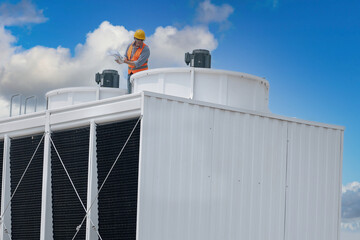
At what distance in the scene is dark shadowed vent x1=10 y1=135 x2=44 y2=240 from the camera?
12891 millimetres

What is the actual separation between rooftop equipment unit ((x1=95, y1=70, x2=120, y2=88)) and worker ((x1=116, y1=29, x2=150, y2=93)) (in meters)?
0.72

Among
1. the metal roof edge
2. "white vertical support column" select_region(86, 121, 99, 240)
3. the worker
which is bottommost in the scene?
"white vertical support column" select_region(86, 121, 99, 240)

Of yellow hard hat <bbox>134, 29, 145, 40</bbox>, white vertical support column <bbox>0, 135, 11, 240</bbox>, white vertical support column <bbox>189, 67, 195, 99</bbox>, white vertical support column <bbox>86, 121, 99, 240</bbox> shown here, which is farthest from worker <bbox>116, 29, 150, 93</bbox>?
white vertical support column <bbox>86, 121, 99, 240</bbox>

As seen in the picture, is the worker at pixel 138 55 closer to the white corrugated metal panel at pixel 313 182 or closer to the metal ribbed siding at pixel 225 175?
the metal ribbed siding at pixel 225 175

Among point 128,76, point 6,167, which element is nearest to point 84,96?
point 128,76

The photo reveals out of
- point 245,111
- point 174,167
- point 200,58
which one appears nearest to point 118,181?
point 174,167

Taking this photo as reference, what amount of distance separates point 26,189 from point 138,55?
4.17 m

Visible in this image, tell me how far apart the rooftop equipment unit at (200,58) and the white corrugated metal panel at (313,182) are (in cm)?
224

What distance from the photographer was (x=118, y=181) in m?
11.1

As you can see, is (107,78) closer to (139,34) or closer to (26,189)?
(139,34)

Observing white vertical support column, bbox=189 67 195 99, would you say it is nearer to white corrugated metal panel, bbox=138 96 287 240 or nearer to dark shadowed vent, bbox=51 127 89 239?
white corrugated metal panel, bbox=138 96 287 240

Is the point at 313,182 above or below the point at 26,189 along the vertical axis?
above

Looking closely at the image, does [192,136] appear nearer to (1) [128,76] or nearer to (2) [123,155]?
(2) [123,155]

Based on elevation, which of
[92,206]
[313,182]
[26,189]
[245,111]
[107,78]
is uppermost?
[107,78]
